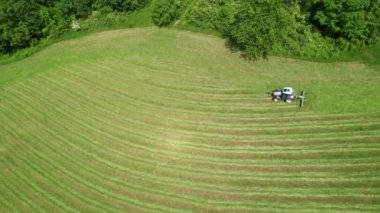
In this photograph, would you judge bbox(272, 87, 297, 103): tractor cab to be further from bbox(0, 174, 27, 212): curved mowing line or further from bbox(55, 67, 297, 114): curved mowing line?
bbox(0, 174, 27, 212): curved mowing line

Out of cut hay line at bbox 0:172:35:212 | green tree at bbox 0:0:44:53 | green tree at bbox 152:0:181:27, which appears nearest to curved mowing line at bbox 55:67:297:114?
green tree at bbox 152:0:181:27

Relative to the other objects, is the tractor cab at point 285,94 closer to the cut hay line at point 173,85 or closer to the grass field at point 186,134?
the grass field at point 186,134

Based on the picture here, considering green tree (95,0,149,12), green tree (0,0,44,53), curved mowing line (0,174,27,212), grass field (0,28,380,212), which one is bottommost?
A: curved mowing line (0,174,27,212)

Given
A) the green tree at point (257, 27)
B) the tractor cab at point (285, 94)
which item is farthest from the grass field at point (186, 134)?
the green tree at point (257, 27)

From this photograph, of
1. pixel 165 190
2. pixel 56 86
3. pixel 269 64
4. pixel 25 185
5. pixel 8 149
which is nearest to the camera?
pixel 165 190

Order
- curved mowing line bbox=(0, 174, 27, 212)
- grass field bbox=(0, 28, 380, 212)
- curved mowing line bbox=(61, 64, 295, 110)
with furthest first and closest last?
1. curved mowing line bbox=(61, 64, 295, 110)
2. curved mowing line bbox=(0, 174, 27, 212)
3. grass field bbox=(0, 28, 380, 212)

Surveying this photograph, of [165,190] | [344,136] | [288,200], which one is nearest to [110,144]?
[165,190]

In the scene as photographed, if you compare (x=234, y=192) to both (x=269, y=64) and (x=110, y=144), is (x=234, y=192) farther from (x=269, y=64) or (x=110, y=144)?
(x=269, y=64)
